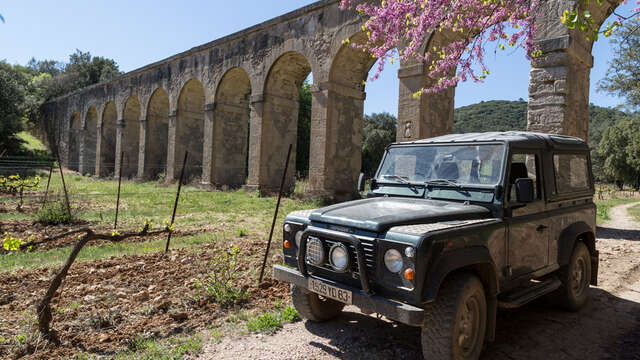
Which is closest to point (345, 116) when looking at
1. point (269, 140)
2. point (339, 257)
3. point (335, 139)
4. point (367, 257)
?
point (335, 139)

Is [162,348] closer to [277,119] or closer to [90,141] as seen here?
Result: [277,119]

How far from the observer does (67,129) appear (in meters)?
35.0

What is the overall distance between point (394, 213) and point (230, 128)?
55.9 feet

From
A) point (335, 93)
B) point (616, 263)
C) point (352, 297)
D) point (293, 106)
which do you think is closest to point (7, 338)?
point (352, 297)

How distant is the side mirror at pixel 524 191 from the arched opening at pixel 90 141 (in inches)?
1348

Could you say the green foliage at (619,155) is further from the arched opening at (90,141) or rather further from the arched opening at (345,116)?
the arched opening at (90,141)

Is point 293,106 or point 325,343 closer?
point 325,343

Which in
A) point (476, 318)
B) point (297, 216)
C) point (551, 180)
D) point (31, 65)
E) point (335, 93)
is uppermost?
point (31, 65)

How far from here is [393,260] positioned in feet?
9.21

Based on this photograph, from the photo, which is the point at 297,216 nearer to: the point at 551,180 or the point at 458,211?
the point at 458,211

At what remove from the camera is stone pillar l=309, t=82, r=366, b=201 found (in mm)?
13516

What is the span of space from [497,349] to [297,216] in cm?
214

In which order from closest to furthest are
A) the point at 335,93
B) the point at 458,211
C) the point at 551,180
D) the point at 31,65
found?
1. the point at 458,211
2. the point at 551,180
3. the point at 335,93
4. the point at 31,65

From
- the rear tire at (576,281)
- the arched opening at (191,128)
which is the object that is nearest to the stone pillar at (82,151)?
the arched opening at (191,128)
